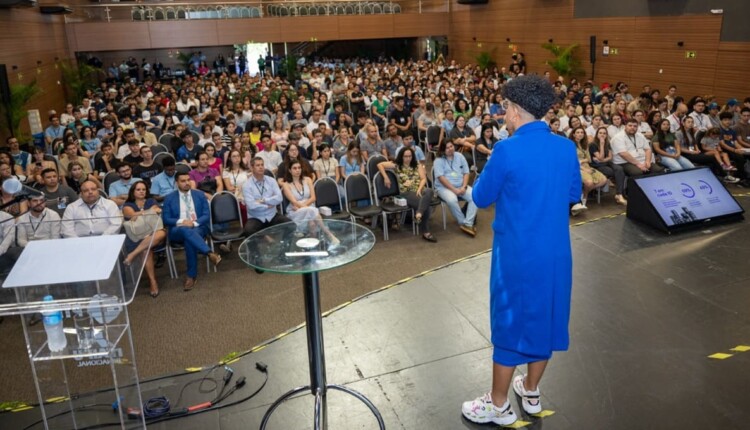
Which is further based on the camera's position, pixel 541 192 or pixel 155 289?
pixel 155 289

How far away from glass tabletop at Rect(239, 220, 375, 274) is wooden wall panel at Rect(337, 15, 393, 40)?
22.5 metres

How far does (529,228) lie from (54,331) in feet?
7.97

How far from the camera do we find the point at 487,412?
3.46 m

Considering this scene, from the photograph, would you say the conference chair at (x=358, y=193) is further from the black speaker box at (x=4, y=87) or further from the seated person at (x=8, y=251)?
the black speaker box at (x=4, y=87)

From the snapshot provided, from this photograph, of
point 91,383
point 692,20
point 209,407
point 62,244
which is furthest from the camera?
point 692,20

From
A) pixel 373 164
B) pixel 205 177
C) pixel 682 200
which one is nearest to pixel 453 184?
pixel 373 164

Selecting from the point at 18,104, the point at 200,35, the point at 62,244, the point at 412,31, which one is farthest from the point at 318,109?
the point at 412,31

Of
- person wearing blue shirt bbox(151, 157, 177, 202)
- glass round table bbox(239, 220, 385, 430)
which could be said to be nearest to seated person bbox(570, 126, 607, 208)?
person wearing blue shirt bbox(151, 157, 177, 202)

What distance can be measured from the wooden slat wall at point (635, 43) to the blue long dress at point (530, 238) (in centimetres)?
1184

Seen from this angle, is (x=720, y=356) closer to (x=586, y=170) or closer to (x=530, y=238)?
(x=530, y=238)

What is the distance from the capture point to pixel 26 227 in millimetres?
3582

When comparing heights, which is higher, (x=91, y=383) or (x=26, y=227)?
(x=26, y=227)

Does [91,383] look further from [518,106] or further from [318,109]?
[318,109]

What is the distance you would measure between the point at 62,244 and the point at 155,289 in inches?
145
